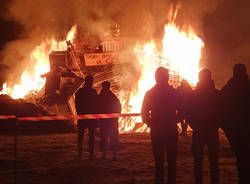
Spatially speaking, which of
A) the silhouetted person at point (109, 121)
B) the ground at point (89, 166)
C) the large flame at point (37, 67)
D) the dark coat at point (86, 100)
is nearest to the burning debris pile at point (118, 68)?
the large flame at point (37, 67)

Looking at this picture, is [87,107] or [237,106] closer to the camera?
[237,106]

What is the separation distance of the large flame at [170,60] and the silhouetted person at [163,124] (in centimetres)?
959

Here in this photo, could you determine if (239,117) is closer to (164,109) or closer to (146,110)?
A: (164,109)

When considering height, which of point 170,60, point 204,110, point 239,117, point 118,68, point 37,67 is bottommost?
point 239,117

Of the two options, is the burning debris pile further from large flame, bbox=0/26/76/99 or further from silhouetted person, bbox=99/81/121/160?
silhouetted person, bbox=99/81/121/160

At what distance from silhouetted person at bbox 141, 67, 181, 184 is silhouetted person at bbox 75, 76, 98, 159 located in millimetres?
2784

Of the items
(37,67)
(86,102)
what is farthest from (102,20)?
(86,102)

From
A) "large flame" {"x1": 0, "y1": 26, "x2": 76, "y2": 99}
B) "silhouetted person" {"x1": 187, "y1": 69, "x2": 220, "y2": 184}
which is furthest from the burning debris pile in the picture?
"silhouetted person" {"x1": 187, "y1": 69, "x2": 220, "y2": 184}

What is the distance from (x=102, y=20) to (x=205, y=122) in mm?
21163

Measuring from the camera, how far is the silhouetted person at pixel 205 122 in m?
4.79

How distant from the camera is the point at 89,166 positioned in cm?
645

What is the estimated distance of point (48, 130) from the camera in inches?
520

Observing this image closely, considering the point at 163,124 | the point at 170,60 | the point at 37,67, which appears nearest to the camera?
the point at 163,124

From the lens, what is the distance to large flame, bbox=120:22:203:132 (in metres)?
15.9
